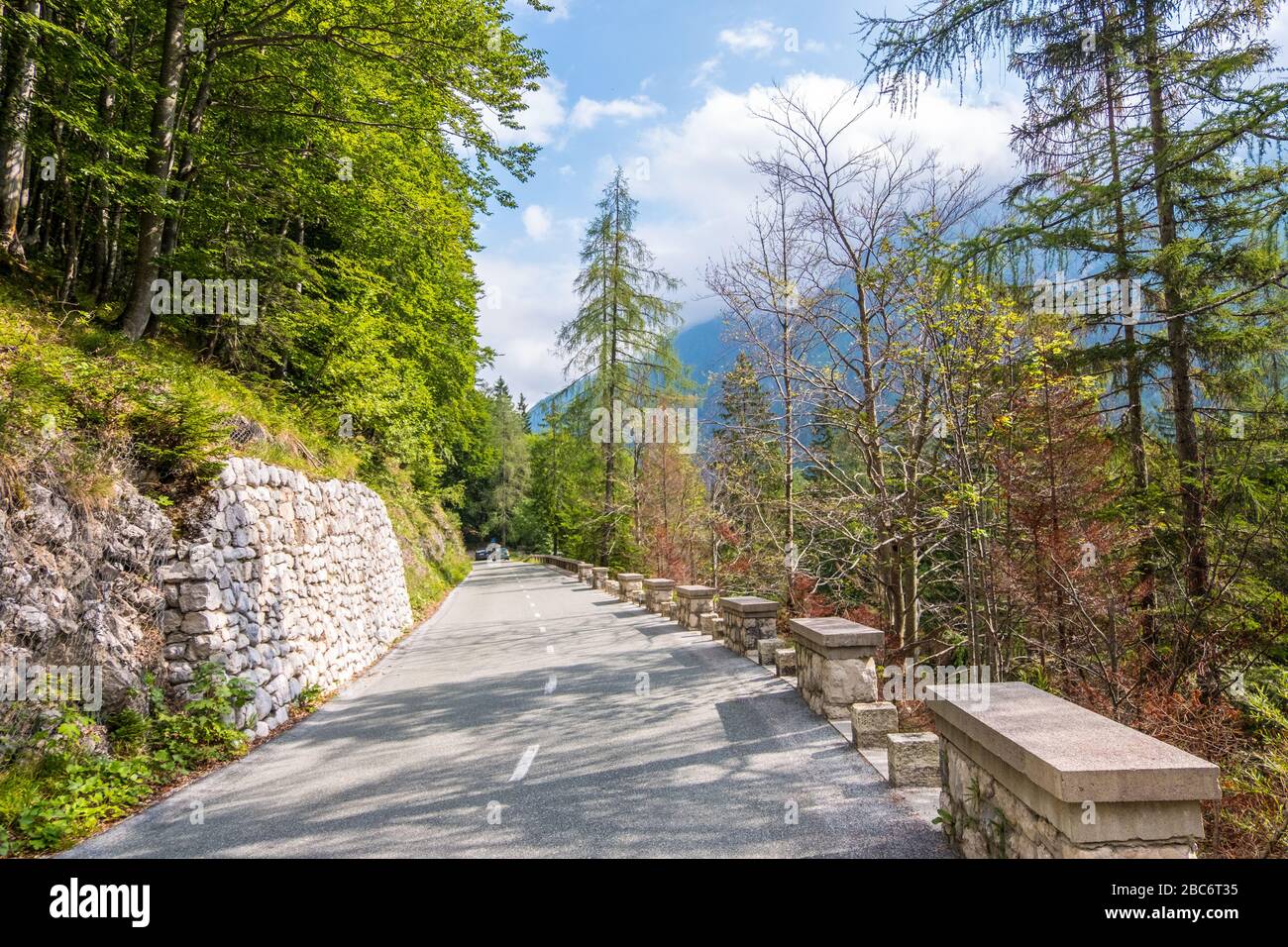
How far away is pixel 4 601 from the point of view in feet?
16.6

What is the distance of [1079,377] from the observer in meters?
8.89

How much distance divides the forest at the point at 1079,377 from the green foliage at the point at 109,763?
712cm

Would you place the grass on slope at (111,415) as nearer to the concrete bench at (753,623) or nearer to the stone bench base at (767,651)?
the concrete bench at (753,623)

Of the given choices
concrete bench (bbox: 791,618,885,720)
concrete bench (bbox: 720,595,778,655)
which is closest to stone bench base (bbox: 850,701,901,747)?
concrete bench (bbox: 791,618,885,720)

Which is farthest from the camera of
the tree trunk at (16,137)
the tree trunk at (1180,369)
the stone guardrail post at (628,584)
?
the stone guardrail post at (628,584)

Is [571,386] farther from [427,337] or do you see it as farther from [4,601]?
[4,601]

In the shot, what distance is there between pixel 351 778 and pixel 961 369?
7.08 metres

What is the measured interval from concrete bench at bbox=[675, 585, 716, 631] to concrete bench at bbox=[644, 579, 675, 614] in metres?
2.23

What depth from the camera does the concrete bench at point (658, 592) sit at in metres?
17.2

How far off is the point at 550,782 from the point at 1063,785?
12.7 ft

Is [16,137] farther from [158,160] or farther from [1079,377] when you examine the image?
[1079,377]

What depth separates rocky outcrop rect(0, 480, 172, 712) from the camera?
5199 mm

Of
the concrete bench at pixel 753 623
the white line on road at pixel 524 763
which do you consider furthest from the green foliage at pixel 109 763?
the concrete bench at pixel 753 623

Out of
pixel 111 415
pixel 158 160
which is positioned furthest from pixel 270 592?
pixel 158 160
